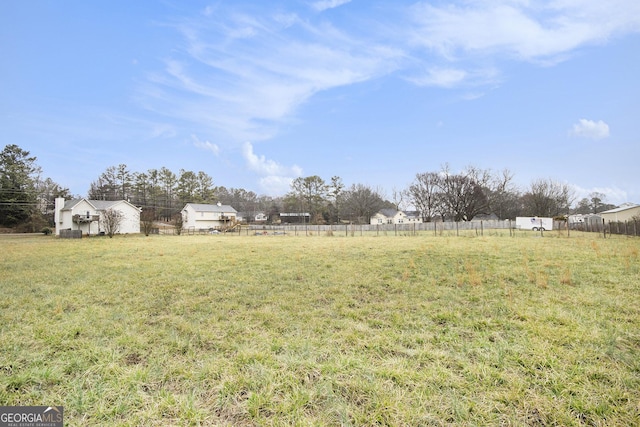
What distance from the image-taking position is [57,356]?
11.0 ft

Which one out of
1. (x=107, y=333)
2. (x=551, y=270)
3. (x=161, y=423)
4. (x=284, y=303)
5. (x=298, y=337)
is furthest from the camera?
(x=551, y=270)

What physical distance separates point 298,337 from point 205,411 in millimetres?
1598

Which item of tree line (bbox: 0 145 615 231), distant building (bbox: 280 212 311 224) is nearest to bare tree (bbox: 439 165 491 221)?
tree line (bbox: 0 145 615 231)

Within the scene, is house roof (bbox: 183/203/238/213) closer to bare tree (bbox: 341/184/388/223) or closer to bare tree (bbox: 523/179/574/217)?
bare tree (bbox: 341/184/388/223)

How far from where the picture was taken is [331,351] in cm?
336

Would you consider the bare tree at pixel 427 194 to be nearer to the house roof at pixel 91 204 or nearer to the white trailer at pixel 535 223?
the white trailer at pixel 535 223

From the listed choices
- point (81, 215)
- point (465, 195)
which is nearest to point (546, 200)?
point (465, 195)

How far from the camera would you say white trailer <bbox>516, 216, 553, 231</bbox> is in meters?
35.7

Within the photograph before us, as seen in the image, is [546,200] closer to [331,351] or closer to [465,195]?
[465,195]

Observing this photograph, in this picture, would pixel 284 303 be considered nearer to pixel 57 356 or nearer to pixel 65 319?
pixel 57 356

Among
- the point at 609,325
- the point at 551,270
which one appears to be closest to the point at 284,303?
the point at 609,325

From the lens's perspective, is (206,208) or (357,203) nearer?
(206,208)

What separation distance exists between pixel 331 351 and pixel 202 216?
52743mm

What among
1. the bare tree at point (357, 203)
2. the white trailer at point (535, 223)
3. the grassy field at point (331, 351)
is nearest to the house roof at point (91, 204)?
the grassy field at point (331, 351)
